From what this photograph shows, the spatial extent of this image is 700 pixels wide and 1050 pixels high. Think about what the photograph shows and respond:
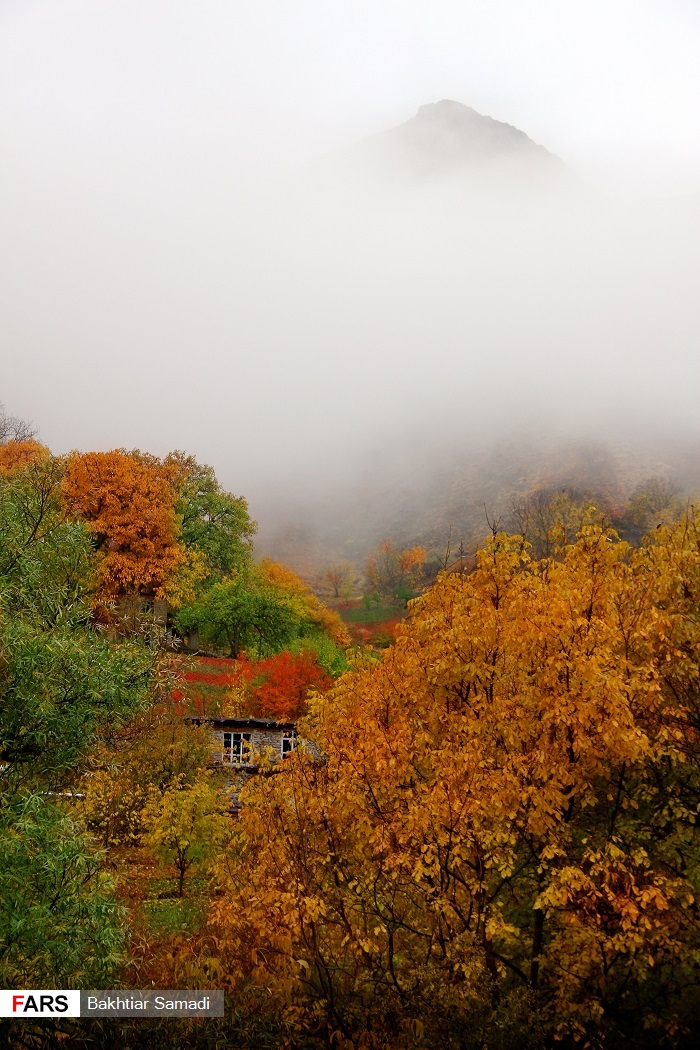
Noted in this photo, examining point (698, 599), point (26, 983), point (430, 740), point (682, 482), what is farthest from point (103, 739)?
point (682, 482)

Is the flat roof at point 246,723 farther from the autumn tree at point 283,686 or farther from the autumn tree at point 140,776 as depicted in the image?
the autumn tree at point 140,776

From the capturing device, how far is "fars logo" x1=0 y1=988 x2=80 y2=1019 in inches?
446

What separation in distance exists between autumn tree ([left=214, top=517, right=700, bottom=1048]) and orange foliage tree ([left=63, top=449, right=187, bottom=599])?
44680 mm

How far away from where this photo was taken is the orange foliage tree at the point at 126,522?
58438mm

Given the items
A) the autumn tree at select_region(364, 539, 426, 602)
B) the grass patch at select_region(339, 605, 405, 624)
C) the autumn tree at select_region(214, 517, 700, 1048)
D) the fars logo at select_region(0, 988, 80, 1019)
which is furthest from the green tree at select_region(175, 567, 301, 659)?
the autumn tree at select_region(364, 539, 426, 602)

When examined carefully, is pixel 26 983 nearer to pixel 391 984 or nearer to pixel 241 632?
pixel 391 984

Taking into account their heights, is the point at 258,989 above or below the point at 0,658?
below

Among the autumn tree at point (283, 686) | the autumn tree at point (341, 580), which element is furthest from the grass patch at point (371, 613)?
the autumn tree at point (283, 686)

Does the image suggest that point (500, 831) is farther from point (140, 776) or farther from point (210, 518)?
point (210, 518)

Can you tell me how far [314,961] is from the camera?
1229cm

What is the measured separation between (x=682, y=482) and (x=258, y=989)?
5720 inches

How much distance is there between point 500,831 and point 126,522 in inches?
2035

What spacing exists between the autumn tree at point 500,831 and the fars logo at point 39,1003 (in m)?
2.74

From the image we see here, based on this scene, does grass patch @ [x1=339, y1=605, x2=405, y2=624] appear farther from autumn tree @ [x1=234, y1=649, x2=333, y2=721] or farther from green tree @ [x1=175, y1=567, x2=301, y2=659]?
autumn tree @ [x1=234, y1=649, x2=333, y2=721]
